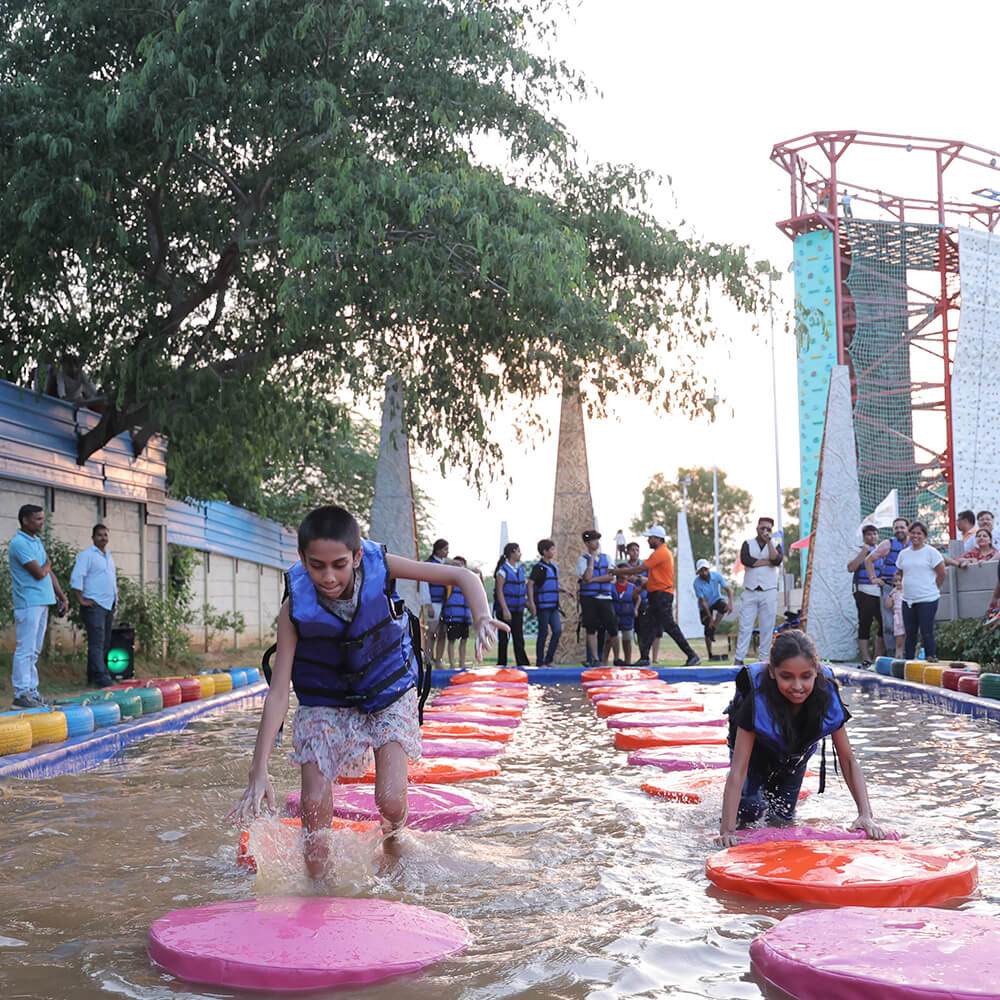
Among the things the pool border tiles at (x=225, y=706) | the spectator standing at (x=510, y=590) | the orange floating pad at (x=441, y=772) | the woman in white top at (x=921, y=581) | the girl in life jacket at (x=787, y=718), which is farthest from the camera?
the spectator standing at (x=510, y=590)

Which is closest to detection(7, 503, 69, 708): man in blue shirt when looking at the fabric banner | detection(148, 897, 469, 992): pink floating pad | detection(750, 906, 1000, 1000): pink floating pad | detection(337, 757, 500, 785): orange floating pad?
detection(337, 757, 500, 785): orange floating pad

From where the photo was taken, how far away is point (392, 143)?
12.2m

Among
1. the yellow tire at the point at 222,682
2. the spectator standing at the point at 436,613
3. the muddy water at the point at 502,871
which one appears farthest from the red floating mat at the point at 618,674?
the muddy water at the point at 502,871

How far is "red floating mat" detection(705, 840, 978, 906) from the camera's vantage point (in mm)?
3752

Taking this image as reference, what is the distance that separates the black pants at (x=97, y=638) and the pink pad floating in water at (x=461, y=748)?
5.70 metres

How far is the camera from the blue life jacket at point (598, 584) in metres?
14.5

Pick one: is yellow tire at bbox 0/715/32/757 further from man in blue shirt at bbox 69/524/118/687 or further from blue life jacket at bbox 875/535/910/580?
blue life jacket at bbox 875/535/910/580

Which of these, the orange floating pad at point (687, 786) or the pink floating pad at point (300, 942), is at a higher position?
the pink floating pad at point (300, 942)

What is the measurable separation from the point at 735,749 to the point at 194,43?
28.6 feet

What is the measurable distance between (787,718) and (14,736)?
4870 millimetres

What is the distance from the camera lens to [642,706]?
9359 mm

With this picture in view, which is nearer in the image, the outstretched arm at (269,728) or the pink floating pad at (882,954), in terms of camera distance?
the pink floating pad at (882,954)

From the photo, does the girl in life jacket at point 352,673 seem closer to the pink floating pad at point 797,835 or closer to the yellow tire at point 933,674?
the pink floating pad at point 797,835

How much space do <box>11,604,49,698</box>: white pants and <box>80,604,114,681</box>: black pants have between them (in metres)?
1.97
